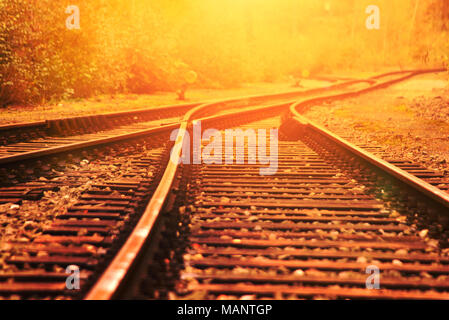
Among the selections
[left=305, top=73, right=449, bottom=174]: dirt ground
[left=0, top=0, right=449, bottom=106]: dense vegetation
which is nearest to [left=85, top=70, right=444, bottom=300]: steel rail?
[left=305, top=73, right=449, bottom=174]: dirt ground

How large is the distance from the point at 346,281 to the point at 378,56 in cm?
5497

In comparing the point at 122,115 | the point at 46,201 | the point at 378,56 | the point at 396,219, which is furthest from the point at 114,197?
the point at 378,56

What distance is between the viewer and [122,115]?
362 inches

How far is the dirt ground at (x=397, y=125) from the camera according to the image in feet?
20.8

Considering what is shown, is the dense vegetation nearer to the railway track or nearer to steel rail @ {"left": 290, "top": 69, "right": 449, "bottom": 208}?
the railway track

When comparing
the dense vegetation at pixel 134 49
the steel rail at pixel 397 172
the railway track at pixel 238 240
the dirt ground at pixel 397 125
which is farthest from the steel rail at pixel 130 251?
the dense vegetation at pixel 134 49

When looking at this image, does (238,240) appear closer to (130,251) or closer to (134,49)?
(130,251)

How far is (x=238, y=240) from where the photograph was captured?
2912 millimetres

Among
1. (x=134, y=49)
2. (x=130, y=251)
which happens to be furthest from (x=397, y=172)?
(x=134, y=49)

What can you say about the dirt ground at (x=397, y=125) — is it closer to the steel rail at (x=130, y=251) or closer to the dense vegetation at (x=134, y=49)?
the dense vegetation at (x=134, y=49)

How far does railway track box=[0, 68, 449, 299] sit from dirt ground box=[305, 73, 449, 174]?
2065 mm

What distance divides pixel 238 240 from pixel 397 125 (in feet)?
26.6
